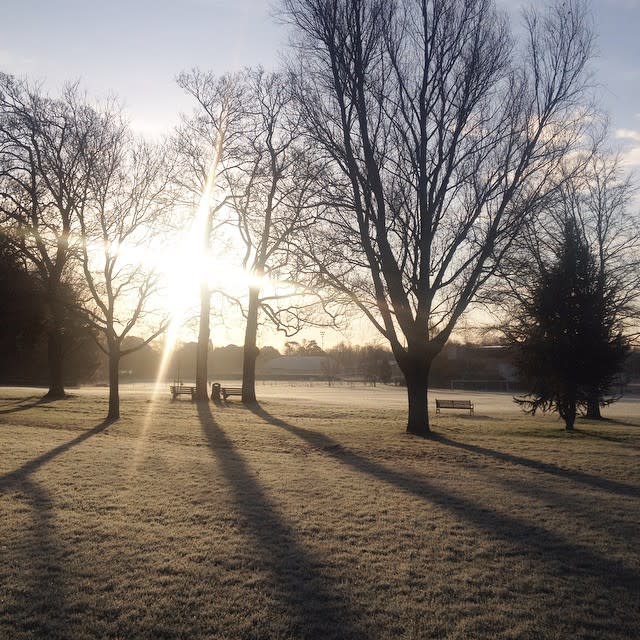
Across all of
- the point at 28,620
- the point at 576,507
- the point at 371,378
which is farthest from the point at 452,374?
the point at 28,620

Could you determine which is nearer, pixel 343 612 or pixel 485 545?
pixel 343 612

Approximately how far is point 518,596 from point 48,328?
32.7m

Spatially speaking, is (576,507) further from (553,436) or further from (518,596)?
(553,436)

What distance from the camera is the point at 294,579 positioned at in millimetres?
5562

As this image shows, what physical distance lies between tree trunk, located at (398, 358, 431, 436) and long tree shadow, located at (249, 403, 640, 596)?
8157 mm

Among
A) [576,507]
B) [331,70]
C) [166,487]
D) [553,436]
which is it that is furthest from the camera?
[553,436]

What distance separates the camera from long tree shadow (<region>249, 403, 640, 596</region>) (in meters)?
5.87

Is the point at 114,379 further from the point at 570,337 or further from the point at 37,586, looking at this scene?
the point at 37,586

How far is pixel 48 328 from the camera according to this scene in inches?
1320

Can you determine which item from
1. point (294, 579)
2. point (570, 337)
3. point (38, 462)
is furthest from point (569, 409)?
point (294, 579)

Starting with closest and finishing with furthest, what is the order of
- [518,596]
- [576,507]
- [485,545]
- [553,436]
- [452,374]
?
1. [518,596]
2. [485,545]
3. [576,507]
4. [553,436]
5. [452,374]

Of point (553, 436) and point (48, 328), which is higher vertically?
point (48, 328)

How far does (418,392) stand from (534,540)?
41.6 feet

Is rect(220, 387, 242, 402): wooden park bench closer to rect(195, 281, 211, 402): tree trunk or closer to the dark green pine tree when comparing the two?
rect(195, 281, 211, 402): tree trunk
